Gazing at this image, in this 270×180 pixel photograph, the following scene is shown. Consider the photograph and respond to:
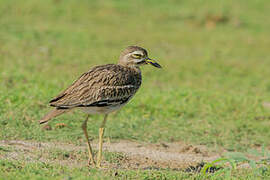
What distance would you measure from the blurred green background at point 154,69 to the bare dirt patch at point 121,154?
0.28m

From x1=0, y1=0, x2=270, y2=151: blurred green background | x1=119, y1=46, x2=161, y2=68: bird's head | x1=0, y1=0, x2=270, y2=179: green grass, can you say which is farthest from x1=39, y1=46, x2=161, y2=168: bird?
x1=0, y1=0, x2=270, y2=151: blurred green background

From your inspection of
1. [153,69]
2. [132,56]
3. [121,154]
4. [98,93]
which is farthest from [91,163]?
[153,69]

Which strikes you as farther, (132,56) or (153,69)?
(153,69)

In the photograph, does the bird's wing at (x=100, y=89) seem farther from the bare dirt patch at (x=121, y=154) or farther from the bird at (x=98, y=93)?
the bare dirt patch at (x=121, y=154)

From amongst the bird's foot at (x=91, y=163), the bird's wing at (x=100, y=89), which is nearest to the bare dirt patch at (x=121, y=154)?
the bird's foot at (x=91, y=163)

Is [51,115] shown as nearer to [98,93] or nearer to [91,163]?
[98,93]

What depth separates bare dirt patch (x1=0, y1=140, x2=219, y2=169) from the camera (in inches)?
200

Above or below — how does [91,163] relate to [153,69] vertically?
below

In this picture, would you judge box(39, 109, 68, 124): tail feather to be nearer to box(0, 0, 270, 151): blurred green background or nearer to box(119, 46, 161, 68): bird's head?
box(119, 46, 161, 68): bird's head

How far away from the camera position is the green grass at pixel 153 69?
22.2 ft

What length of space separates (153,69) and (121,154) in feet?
15.3

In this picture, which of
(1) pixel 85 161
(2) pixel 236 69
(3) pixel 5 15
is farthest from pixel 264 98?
(3) pixel 5 15

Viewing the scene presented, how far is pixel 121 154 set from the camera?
5535 mm

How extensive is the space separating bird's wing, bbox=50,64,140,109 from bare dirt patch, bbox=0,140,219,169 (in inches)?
24.2
